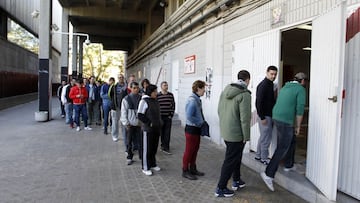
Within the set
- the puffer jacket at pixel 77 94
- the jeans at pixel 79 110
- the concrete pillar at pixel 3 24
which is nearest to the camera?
the puffer jacket at pixel 77 94

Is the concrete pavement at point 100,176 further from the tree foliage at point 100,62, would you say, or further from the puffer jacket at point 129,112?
the tree foliage at point 100,62

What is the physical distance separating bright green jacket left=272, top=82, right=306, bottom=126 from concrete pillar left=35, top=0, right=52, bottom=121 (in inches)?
405

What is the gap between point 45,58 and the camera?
12.5 meters

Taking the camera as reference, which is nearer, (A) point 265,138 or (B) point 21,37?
(A) point 265,138

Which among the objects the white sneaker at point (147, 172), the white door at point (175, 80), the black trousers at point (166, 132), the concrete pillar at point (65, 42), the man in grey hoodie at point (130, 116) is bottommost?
the white sneaker at point (147, 172)

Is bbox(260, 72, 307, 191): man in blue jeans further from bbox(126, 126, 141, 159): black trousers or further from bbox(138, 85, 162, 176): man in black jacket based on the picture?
bbox(126, 126, 141, 159): black trousers

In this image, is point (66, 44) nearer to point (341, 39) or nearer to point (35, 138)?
point (35, 138)

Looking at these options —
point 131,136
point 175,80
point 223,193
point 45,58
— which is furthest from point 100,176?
point 45,58

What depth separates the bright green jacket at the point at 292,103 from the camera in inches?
185

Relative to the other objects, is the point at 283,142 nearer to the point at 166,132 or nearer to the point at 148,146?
the point at 148,146

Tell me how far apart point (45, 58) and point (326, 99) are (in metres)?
11.1

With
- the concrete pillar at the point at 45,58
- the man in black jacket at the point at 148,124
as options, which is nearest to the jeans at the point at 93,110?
the concrete pillar at the point at 45,58

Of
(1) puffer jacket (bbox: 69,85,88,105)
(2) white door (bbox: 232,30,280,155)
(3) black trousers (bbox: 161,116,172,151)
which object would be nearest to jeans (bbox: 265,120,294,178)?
(2) white door (bbox: 232,30,280,155)

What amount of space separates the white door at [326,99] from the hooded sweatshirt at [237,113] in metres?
0.96
